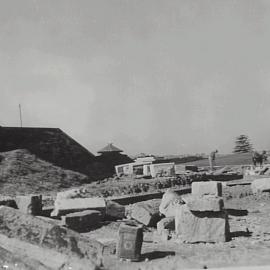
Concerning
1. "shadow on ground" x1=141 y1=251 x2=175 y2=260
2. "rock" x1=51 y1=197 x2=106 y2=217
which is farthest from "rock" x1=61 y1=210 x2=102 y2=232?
"shadow on ground" x1=141 y1=251 x2=175 y2=260

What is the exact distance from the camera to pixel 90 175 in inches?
993

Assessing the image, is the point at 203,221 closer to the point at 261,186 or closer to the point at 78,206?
the point at 78,206

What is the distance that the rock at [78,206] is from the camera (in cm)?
1120

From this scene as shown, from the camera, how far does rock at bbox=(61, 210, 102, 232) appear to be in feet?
33.0

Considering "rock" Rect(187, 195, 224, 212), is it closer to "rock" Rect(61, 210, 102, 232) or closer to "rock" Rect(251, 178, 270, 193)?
"rock" Rect(61, 210, 102, 232)

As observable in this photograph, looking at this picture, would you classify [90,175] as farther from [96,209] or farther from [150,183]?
[96,209]

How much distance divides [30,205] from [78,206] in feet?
3.89

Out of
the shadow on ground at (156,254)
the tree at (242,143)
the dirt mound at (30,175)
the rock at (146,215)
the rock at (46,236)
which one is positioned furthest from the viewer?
the tree at (242,143)

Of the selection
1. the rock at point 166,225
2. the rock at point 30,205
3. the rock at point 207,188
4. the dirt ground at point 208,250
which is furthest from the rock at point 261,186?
the rock at point 30,205

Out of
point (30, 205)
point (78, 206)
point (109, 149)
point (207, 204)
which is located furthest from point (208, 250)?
point (109, 149)

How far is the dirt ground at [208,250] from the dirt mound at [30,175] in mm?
10605

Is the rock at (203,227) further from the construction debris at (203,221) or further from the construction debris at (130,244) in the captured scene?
the construction debris at (130,244)

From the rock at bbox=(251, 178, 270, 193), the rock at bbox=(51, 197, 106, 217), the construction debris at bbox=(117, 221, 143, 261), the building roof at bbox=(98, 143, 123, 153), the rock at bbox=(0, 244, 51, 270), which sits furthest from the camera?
the building roof at bbox=(98, 143, 123, 153)

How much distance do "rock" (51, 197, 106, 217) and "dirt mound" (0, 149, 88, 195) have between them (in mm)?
8354
